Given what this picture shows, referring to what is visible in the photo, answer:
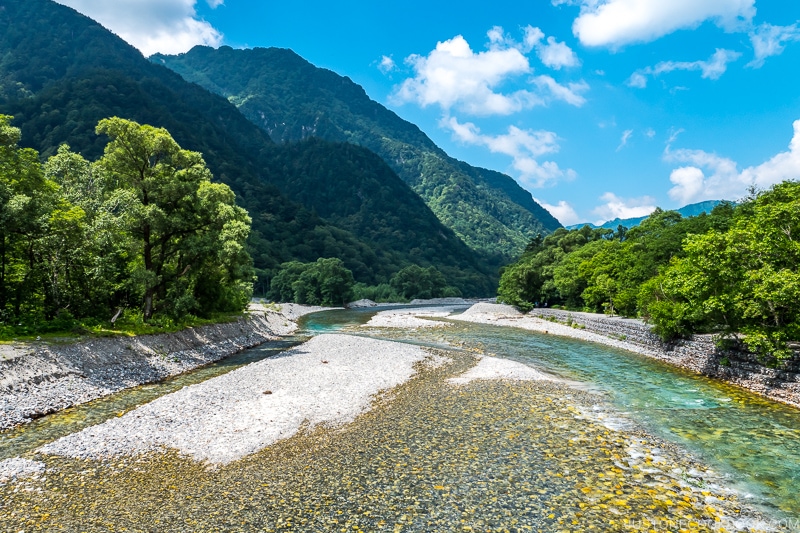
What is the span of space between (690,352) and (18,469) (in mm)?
43858

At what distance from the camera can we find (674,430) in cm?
1906

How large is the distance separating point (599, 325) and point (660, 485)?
161 feet

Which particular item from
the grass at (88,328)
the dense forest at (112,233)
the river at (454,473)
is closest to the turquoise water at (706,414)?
the river at (454,473)

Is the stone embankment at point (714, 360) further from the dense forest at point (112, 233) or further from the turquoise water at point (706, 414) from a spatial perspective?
the dense forest at point (112, 233)

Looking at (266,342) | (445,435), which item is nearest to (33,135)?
(266,342)

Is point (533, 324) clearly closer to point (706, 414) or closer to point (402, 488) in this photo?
point (706, 414)

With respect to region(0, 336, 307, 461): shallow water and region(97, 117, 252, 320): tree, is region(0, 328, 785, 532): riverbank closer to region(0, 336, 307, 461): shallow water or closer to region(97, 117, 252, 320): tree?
region(0, 336, 307, 461): shallow water

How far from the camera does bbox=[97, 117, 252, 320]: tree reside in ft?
115

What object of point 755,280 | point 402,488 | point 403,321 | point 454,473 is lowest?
point 403,321

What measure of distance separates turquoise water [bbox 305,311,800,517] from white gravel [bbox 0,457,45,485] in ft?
80.1

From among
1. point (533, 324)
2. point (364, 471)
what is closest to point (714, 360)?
point (364, 471)

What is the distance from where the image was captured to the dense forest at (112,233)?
2816 centimetres

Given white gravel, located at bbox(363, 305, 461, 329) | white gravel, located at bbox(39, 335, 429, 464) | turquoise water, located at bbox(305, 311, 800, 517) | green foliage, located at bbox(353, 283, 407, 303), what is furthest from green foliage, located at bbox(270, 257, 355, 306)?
white gravel, located at bbox(39, 335, 429, 464)

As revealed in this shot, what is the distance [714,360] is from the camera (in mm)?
31484
